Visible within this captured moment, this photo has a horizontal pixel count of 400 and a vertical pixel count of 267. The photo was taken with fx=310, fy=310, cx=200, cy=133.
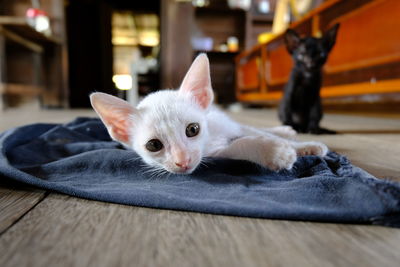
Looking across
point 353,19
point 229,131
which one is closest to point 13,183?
point 229,131

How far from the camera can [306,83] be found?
1.92 meters

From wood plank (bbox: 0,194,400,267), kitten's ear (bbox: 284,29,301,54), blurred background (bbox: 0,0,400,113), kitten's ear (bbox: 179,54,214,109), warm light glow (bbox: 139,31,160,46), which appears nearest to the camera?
wood plank (bbox: 0,194,400,267)

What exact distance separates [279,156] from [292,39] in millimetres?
1403

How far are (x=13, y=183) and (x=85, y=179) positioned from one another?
18 cm

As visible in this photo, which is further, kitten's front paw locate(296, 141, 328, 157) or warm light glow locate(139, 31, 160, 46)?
warm light glow locate(139, 31, 160, 46)

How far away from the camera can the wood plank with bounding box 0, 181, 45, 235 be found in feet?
1.93

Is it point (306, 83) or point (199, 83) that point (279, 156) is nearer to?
point (199, 83)

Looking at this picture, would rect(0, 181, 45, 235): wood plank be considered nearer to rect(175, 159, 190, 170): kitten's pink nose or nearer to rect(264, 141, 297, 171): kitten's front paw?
rect(175, 159, 190, 170): kitten's pink nose

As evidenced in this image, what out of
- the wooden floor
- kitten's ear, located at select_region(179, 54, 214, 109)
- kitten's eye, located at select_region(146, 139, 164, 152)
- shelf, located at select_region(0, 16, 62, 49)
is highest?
shelf, located at select_region(0, 16, 62, 49)

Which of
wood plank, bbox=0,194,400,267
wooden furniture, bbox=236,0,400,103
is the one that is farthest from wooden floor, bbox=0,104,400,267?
wooden furniture, bbox=236,0,400,103

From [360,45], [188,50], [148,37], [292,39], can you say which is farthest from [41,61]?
[148,37]

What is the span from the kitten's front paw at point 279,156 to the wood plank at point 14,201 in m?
0.57

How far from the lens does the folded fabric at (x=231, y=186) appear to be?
1.85 feet

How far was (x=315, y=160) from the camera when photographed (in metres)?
0.86
